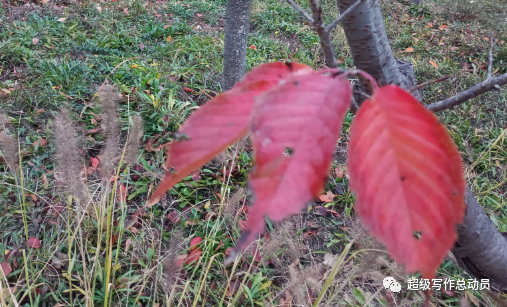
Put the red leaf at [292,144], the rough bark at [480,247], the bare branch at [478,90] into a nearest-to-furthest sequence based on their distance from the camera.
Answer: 1. the red leaf at [292,144]
2. the bare branch at [478,90]
3. the rough bark at [480,247]

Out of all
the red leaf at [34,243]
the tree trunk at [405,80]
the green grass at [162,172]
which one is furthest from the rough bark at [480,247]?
the red leaf at [34,243]

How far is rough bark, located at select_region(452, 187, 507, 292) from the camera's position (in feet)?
1.91

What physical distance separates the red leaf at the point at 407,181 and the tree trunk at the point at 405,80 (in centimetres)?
31

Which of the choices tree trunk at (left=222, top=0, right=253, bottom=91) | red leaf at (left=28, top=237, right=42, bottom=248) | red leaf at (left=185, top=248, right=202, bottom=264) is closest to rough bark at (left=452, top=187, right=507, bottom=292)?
red leaf at (left=185, top=248, right=202, bottom=264)

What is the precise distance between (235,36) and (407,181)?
2.02m

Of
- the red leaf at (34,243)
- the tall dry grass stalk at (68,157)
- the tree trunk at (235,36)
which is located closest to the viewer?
the tall dry grass stalk at (68,157)

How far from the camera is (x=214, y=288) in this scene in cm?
132

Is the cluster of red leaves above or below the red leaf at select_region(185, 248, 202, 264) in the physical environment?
above

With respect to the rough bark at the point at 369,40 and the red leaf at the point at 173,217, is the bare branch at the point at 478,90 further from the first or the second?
the red leaf at the point at 173,217

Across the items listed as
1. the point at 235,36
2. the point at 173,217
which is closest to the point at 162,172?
the point at 173,217

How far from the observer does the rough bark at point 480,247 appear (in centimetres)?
58

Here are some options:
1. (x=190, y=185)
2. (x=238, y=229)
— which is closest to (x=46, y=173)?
(x=190, y=185)

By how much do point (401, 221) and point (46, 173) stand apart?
1875mm

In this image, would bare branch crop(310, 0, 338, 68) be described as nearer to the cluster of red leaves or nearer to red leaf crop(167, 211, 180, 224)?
the cluster of red leaves
